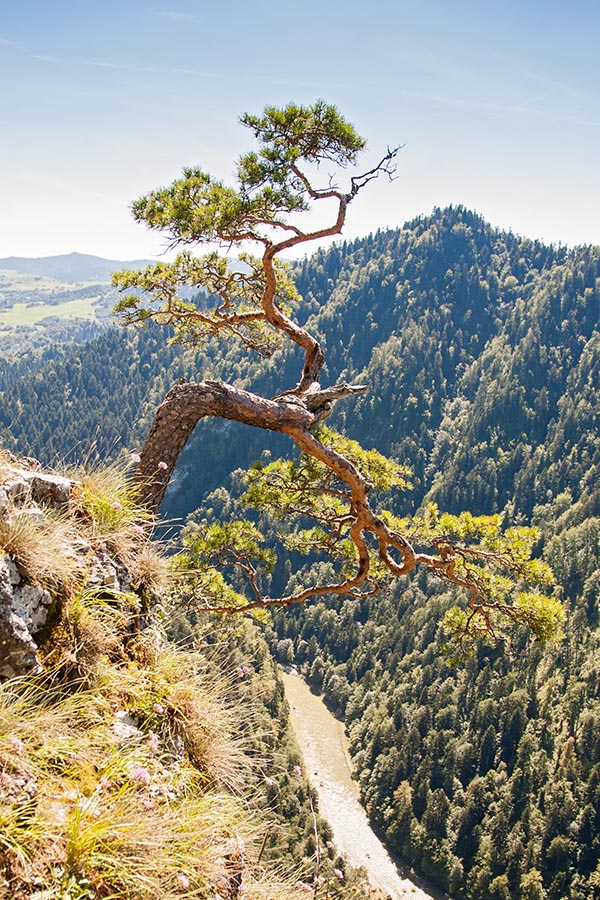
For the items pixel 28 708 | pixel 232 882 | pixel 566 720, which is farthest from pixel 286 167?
pixel 566 720

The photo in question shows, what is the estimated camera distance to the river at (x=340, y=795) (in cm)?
6675

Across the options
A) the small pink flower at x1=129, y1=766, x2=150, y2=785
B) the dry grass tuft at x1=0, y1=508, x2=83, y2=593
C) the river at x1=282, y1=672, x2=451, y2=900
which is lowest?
the river at x1=282, y1=672, x2=451, y2=900

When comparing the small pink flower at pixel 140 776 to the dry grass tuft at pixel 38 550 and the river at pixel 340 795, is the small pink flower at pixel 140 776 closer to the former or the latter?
the dry grass tuft at pixel 38 550

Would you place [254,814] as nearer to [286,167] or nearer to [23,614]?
[23,614]

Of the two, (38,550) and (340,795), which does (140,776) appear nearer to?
(38,550)

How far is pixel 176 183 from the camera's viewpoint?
791 cm

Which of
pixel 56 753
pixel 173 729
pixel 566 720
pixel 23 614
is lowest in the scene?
pixel 566 720

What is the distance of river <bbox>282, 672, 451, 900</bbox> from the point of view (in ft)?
219

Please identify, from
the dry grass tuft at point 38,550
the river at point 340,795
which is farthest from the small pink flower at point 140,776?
the river at point 340,795

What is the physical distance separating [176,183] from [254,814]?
7.55 m

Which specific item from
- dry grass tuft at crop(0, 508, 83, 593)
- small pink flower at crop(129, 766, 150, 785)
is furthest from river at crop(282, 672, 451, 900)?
dry grass tuft at crop(0, 508, 83, 593)

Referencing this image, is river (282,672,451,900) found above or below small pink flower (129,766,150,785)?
below

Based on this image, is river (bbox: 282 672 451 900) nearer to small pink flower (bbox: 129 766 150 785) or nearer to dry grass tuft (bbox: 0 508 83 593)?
small pink flower (bbox: 129 766 150 785)

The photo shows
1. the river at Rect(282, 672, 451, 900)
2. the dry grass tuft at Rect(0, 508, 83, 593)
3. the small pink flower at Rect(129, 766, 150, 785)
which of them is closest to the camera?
the small pink flower at Rect(129, 766, 150, 785)
